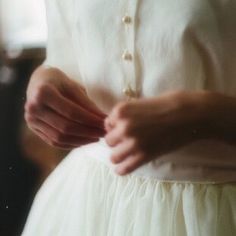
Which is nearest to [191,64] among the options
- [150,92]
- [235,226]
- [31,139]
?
[150,92]

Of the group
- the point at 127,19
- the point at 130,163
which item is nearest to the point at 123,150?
the point at 130,163

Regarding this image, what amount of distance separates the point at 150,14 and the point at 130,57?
0.15 feet

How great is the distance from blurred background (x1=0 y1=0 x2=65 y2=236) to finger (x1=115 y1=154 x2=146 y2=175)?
1.50 ft

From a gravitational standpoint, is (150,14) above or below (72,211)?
above

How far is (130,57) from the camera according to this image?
41 cm

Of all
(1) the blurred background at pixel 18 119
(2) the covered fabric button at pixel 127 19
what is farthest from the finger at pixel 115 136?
(1) the blurred background at pixel 18 119

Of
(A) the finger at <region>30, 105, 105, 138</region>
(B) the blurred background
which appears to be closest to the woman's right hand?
(A) the finger at <region>30, 105, 105, 138</region>

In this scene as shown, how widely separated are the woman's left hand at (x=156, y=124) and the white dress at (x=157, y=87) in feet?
0.17

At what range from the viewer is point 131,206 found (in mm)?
424

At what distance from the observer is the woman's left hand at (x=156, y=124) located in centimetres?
34

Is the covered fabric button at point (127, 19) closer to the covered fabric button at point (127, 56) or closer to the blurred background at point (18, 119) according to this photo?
the covered fabric button at point (127, 56)

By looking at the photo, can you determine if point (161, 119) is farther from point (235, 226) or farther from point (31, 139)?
point (31, 139)

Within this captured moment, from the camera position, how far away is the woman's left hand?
0.34 metres

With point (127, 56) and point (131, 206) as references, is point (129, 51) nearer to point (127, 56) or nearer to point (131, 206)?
point (127, 56)
